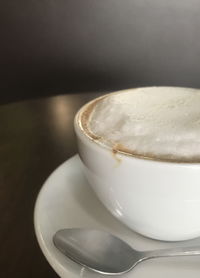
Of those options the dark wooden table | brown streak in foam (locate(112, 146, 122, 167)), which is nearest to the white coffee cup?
brown streak in foam (locate(112, 146, 122, 167))

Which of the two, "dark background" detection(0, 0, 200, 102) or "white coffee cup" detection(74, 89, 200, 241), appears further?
"dark background" detection(0, 0, 200, 102)

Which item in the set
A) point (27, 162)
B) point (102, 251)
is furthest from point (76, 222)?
point (27, 162)

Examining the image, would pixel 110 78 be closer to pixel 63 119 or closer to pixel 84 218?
pixel 63 119

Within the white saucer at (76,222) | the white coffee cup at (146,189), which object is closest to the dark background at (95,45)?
the white saucer at (76,222)

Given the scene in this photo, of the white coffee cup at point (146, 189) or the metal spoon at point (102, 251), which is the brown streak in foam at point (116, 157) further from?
the metal spoon at point (102, 251)

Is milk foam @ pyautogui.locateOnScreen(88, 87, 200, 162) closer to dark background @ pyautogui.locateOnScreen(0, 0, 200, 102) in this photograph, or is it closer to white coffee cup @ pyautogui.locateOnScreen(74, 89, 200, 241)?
white coffee cup @ pyautogui.locateOnScreen(74, 89, 200, 241)

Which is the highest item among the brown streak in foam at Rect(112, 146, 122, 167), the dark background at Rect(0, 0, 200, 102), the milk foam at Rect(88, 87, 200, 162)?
the milk foam at Rect(88, 87, 200, 162)

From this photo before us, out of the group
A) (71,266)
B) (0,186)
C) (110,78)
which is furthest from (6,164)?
(110,78)
